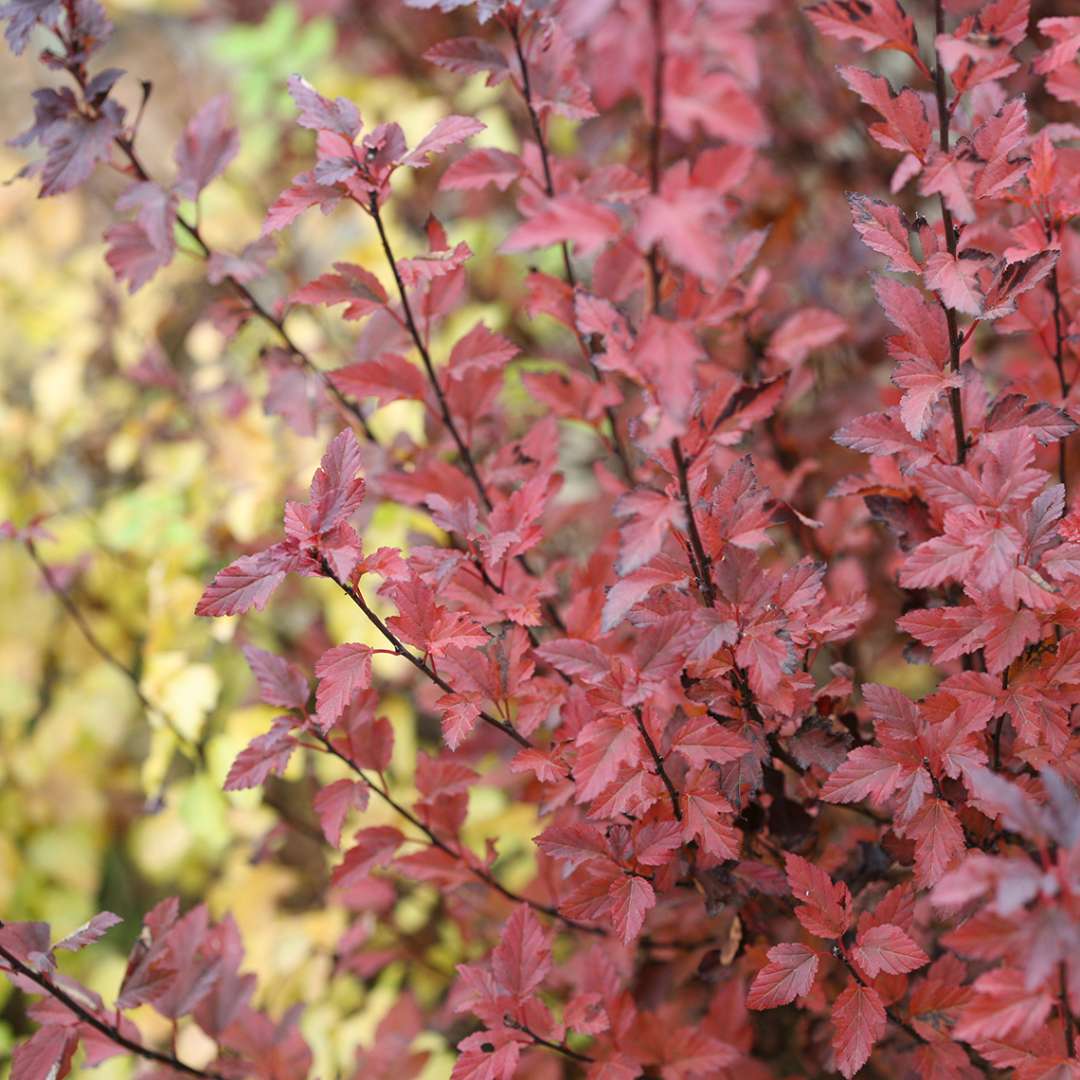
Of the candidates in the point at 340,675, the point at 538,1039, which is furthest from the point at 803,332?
the point at 538,1039

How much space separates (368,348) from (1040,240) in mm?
735

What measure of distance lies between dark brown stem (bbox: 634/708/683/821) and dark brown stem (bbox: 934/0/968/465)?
376 mm

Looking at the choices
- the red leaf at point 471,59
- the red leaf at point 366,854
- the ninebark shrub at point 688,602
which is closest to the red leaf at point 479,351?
the ninebark shrub at point 688,602

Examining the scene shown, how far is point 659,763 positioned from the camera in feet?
2.79

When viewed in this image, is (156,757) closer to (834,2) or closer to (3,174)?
(834,2)

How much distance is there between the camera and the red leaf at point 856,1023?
83 cm

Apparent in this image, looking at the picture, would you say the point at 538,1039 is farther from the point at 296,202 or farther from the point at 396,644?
the point at 296,202

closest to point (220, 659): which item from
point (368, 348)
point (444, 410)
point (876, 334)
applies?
point (368, 348)

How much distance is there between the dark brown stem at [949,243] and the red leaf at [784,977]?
17.5 inches

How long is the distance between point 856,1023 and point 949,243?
2.08ft

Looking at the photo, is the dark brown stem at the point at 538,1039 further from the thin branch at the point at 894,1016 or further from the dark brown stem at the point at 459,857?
the thin branch at the point at 894,1016

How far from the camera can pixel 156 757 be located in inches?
58.1

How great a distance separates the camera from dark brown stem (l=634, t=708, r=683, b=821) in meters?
0.83

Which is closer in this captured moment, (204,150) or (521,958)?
(521,958)
